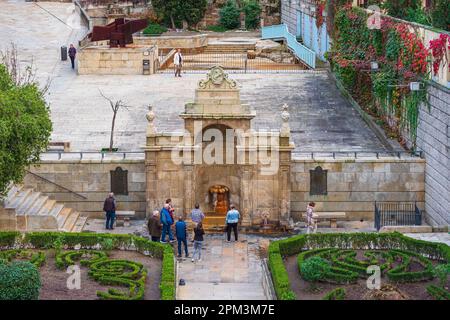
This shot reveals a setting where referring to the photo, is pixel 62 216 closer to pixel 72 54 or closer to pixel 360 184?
pixel 360 184

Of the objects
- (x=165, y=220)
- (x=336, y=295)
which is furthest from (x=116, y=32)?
(x=336, y=295)

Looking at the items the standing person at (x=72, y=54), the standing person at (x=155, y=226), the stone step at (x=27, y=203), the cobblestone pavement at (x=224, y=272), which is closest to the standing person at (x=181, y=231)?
the cobblestone pavement at (x=224, y=272)

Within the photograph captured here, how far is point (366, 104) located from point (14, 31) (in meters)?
25.7

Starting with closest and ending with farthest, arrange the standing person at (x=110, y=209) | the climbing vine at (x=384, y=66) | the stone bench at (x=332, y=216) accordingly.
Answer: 1. the standing person at (x=110, y=209)
2. the stone bench at (x=332, y=216)
3. the climbing vine at (x=384, y=66)

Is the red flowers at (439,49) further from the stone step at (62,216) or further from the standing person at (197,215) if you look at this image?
the stone step at (62,216)

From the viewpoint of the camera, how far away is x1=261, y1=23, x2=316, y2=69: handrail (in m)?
57.9

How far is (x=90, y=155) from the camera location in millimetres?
38125

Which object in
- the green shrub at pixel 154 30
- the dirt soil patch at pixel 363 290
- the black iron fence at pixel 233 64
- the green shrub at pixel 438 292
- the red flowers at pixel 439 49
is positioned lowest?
the dirt soil patch at pixel 363 290

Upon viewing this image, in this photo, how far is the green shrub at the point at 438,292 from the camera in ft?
83.8

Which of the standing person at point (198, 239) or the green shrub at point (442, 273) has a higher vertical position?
the green shrub at point (442, 273)

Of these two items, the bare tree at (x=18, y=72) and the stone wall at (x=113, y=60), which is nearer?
the bare tree at (x=18, y=72)

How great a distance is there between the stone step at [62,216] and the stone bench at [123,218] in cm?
160

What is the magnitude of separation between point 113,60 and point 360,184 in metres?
21.6
